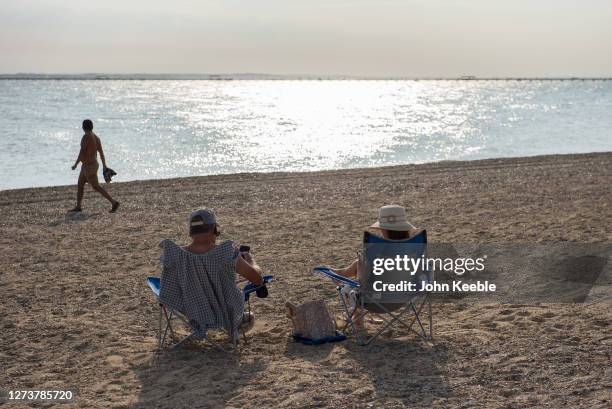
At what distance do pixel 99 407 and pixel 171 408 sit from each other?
45 centimetres

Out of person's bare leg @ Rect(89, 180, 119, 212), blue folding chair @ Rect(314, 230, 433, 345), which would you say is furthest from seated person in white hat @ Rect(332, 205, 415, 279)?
person's bare leg @ Rect(89, 180, 119, 212)

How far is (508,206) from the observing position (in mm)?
11453

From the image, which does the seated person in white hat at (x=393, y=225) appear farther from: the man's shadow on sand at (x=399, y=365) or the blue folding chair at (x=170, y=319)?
the blue folding chair at (x=170, y=319)

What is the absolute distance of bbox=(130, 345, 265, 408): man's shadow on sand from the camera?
4656 millimetres

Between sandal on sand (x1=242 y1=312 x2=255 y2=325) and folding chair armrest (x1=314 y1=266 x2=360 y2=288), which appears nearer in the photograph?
folding chair armrest (x1=314 y1=266 x2=360 y2=288)

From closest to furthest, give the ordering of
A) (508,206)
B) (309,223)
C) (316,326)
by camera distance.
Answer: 1. (316,326)
2. (309,223)
3. (508,206)

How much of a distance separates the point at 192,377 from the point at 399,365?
4.38 feet

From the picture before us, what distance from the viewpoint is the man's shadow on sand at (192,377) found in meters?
4.66

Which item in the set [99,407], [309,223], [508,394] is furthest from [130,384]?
[309,223]

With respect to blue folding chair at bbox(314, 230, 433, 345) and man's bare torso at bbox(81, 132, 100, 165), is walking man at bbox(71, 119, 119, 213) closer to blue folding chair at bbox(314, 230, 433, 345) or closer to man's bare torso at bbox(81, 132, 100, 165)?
man's bare torso at bbox(81, 132, 100, 165)

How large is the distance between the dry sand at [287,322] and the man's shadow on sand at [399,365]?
0.01 meters

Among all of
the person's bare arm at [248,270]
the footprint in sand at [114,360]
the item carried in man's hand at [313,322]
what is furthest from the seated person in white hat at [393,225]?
the footprint in sand at [114,360]

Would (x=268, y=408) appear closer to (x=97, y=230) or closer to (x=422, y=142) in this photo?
(x=97, y=230)

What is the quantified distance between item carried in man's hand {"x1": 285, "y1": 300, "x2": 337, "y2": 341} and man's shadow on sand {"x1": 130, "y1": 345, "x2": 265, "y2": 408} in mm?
519
